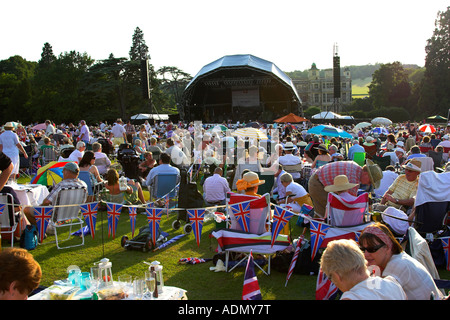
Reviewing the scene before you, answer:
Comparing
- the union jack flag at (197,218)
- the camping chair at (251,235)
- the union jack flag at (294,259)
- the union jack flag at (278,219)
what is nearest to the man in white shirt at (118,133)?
the union jack flag at (197,218)

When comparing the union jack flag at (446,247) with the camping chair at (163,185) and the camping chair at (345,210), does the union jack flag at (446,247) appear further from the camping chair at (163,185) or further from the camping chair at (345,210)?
the camping chair at (163,185)

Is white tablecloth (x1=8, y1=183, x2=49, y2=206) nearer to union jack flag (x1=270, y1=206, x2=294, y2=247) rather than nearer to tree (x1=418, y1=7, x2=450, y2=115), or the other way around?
union jack flag (x1=270, y1=206, x2=294, y2=247)

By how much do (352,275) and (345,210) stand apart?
2.12 meters

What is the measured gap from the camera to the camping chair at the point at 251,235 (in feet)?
15.1

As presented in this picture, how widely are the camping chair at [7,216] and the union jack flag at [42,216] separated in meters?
0.29

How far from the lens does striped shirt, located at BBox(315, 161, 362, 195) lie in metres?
5.46

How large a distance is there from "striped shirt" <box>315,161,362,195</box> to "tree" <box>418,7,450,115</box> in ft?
146

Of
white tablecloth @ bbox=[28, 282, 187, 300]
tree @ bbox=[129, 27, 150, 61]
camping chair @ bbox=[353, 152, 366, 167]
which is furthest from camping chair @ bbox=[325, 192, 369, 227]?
tree @ bbox=[129, 27, 150, 61]

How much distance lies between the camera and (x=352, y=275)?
7.81ft

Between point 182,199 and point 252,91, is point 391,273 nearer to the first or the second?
point 182,199

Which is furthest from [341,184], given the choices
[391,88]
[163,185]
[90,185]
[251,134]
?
[391,88]

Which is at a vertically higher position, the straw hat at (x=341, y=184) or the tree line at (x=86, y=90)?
the tree line at (x=86, y=90)

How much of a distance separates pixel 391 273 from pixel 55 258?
14.3 ft
